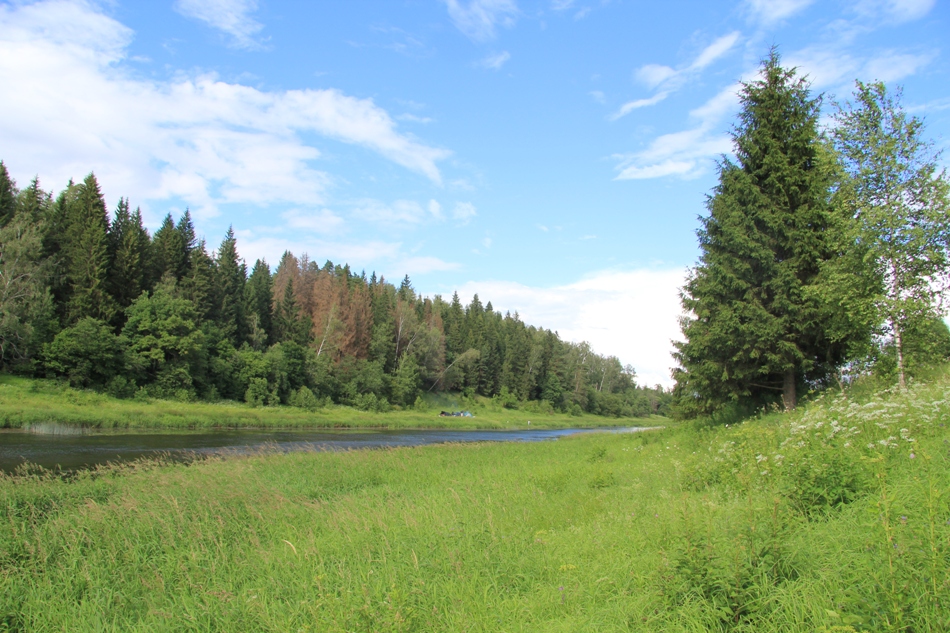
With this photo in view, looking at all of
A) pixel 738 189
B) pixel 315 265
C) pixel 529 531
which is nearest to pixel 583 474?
pixel 529 531

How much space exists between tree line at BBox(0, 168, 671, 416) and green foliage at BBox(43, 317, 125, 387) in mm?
99

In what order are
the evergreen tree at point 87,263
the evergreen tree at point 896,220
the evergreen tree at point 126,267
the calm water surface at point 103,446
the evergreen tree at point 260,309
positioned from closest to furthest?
the evergreen tree at point 896,220 → the calm water surface at point 103,446 → the evergreen tree at point 87,263 → the evergreen tree at point 126,267 → the evergreen tree at point 260,309

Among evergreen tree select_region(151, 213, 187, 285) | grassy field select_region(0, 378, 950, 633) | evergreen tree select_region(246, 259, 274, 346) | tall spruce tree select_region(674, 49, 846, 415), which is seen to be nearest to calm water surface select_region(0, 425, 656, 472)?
grassy field select_region(0, 378, 950, 633)

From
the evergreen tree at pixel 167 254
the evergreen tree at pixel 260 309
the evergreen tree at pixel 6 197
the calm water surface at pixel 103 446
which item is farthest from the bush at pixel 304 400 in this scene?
the evergreen tree at pixel 6 197

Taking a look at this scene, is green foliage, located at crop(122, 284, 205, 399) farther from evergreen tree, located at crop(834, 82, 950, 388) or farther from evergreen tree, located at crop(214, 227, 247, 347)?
evergreen tree, located at crop(834, 82, 950, 388)

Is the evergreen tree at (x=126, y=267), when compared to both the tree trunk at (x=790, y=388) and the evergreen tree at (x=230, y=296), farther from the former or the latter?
the tree trunk at (x=790, y=388)

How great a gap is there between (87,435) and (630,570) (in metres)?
35.2

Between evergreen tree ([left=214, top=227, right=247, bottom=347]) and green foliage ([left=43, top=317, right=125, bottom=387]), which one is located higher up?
evergreen tree ([left=214, top=227, right=247, bottom=347])

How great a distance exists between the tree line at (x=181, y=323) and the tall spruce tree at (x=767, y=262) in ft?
37.1

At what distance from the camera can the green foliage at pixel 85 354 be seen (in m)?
39.4

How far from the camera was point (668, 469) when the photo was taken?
9898 millimetres

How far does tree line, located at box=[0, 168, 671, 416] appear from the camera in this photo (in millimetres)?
40938

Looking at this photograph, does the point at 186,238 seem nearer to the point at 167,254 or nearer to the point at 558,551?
the point at 167,254

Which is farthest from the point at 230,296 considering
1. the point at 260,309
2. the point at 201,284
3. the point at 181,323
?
the point at 181,323
